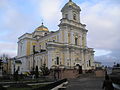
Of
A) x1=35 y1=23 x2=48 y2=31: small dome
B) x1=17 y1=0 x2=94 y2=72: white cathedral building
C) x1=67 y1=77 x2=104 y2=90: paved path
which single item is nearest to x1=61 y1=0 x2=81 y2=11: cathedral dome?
x1=17 y1=0 x2=94 y2=72: white cathedral building

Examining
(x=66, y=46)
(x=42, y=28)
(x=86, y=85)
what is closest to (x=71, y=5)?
(x=66, y=46)

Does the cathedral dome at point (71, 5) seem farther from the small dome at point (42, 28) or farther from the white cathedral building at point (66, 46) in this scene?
the small dome at point (42, 28)

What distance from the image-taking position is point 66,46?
5400 centimetres

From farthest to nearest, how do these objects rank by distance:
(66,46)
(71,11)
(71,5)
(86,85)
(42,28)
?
(42,28) < (71,5) < (71,11) < (66,46) < (86,85)

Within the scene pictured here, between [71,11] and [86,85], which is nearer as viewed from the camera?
[86,85]

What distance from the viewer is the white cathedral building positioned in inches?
2094

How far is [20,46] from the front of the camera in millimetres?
73000

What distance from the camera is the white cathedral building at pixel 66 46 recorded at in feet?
175

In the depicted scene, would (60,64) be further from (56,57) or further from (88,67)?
(88,67)

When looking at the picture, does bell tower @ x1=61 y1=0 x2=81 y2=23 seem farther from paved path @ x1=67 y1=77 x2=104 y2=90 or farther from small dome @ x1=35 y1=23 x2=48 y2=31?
paved path @ x1=67 y1=77 x2=104 y2=90

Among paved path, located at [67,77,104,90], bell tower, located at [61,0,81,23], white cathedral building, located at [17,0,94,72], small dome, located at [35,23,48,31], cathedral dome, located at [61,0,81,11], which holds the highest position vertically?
cathedral dome, located at [61,0,81,11]

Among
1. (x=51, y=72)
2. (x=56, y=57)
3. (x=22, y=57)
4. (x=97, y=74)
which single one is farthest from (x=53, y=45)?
(x=22, y=57)

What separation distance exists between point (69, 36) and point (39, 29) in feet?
72.8

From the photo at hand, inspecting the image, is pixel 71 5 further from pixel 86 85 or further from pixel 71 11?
pixel 86 85
